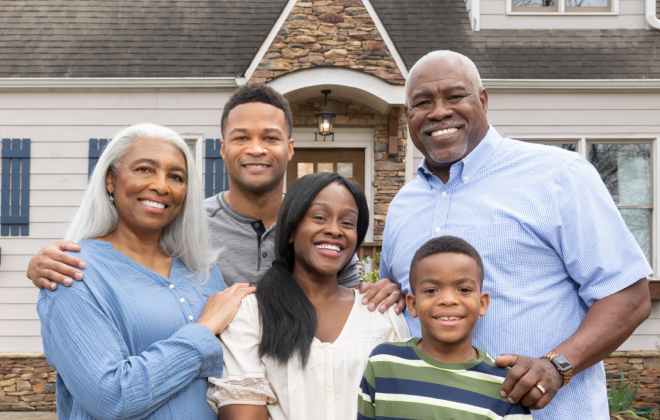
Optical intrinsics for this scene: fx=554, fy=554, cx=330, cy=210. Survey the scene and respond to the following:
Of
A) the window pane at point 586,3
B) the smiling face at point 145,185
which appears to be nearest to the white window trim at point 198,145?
the smiling face at point 145,185

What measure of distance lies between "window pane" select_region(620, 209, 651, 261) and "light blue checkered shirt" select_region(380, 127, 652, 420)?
5629mm

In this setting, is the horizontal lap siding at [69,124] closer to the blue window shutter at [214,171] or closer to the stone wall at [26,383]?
the blue window shutter at [214,171]

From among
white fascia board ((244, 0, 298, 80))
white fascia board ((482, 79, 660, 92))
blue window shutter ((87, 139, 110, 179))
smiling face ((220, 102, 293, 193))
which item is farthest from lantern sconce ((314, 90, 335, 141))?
smiling face ((220, 102, 293, 193))

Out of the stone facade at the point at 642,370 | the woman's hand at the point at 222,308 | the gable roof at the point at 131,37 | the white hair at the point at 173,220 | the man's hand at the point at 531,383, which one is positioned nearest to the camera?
the man's hand at the point at 531,383

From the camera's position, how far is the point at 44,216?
6844 millimetres

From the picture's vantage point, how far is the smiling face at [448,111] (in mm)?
2285

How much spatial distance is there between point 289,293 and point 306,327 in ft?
0.56

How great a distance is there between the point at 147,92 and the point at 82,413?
567 centimetres

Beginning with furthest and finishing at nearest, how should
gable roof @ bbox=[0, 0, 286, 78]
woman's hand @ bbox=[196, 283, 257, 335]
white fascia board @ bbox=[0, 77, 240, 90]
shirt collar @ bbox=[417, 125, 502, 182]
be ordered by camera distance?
gable roof @ bbox=[0, 0, 286, 78], white fascia board @ bbox=[0, 77, 240, 90], shirt collar @ bbox=[417, 125, 502, 182], woman's hand @ bbox=[196, 283, 257, 335]

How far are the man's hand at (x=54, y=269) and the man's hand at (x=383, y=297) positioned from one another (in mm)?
1042

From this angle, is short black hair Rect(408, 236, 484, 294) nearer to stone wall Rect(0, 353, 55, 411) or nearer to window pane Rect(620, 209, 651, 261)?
window pane Rect(620, 209, 651, 261)

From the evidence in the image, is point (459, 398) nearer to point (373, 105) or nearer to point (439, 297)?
point (439, 297)

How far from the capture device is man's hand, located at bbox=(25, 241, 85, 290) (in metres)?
1.81

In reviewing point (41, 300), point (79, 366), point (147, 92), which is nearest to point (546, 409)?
point (79, 366)
